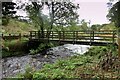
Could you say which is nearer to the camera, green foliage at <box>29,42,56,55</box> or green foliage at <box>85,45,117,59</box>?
green foliage at <box>85,45,117,59</box>

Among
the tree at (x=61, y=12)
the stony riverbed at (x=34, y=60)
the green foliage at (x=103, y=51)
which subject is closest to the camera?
the green foliage at (x=103, y=51)

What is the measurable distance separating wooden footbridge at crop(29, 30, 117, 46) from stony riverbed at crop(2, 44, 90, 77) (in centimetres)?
61

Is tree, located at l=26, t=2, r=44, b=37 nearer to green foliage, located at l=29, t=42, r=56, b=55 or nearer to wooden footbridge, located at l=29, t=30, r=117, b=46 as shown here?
wooden footbridge, located at l=29, t=30, r=117, b=46

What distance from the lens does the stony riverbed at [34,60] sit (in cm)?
905

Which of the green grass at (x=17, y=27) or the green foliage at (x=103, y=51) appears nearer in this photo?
the green foliage at (x=103, y=51)

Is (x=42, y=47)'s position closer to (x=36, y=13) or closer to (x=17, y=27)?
(x=36, y=13)

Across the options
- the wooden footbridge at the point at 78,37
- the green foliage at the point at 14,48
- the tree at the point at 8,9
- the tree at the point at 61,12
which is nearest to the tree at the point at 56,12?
the tree at the point at 61,12

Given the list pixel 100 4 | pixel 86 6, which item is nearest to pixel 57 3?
pixel 86 6

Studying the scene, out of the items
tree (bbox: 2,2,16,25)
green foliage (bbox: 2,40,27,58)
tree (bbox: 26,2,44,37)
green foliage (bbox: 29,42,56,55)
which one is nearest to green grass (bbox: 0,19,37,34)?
tree (bbox: 2,2,16,25)

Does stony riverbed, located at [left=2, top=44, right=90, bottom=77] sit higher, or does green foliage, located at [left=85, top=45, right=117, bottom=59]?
green foliage, located at [left=85, top=45, right=117, bottom=59]

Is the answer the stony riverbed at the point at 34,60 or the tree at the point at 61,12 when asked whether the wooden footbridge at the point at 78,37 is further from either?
the tree at the point at 61,12

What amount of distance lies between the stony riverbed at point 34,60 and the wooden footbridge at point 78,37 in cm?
61

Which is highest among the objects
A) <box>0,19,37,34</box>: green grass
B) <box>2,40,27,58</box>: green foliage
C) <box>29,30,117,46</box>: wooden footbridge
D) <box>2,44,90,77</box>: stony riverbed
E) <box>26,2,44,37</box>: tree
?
<box>26,2,44,37</box>: tree

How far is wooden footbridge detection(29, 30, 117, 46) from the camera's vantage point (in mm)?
11080
